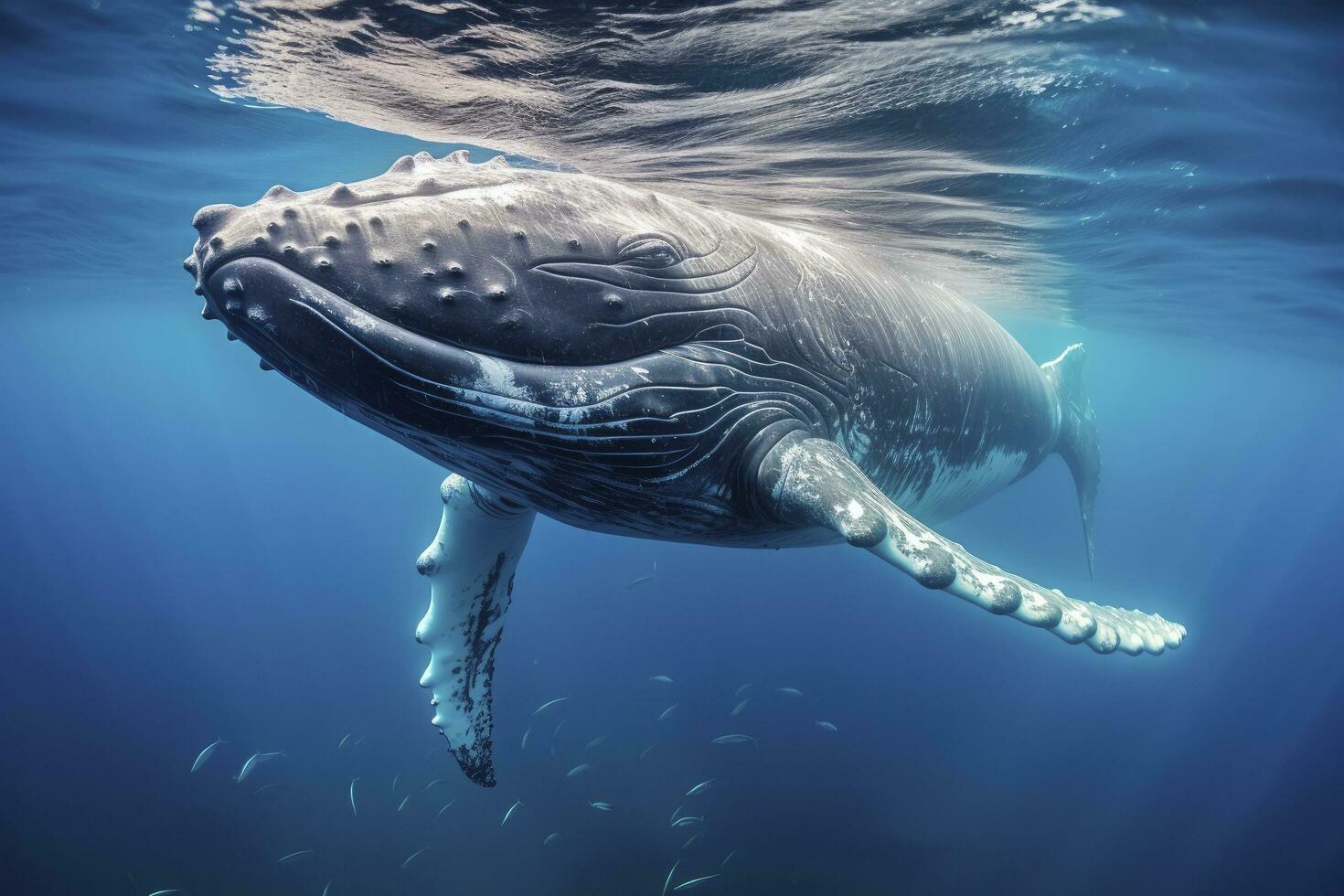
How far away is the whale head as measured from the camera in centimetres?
285

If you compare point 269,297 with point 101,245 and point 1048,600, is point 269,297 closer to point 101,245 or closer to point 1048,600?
point 1048,600

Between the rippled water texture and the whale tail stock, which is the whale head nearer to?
the rippled water texture

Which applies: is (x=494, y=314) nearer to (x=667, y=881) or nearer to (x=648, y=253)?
(x=648, y=253)

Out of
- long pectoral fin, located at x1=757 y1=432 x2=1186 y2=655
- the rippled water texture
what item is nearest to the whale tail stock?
the rippled water texture

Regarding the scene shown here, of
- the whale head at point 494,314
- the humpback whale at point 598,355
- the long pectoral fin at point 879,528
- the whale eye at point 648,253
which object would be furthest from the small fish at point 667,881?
the whale eye at point 648,253

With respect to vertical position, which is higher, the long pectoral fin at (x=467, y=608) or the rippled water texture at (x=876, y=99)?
the rippled water texture at (x=876, y=99)

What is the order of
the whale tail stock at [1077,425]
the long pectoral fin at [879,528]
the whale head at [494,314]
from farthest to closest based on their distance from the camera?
1. the whale tail stock at [1077,425]
2. the long pectoral fin at [879,528]
3. the whale head at [494,314]

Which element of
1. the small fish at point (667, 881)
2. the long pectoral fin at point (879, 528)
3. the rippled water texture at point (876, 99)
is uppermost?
the rippled water texture at point (876, 99)

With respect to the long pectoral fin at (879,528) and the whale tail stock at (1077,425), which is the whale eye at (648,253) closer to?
the long pectoral fin at (879,528)

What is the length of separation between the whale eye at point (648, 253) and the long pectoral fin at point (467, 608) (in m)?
2.51

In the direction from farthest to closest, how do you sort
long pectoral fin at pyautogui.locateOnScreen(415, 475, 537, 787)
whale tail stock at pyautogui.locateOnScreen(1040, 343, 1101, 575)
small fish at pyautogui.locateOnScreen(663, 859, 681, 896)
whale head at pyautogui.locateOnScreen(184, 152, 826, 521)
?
1. small fish at pyautogui.locateOnScreen(663, 859, 681, 896)
2. whale tail stock at pyautogui.locateOnScreen(1040, 343, 1101, 575)
3. long pectoral fin at pyautogui.locateOnScreen(415, 475, 537, 787)
4. whale head at pyautogui.locateOnScreen(184, 152, 826, 521)

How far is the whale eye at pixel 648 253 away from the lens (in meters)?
3.68

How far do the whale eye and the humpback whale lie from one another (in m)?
0.01

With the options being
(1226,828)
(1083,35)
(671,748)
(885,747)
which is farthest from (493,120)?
(1226,828)
